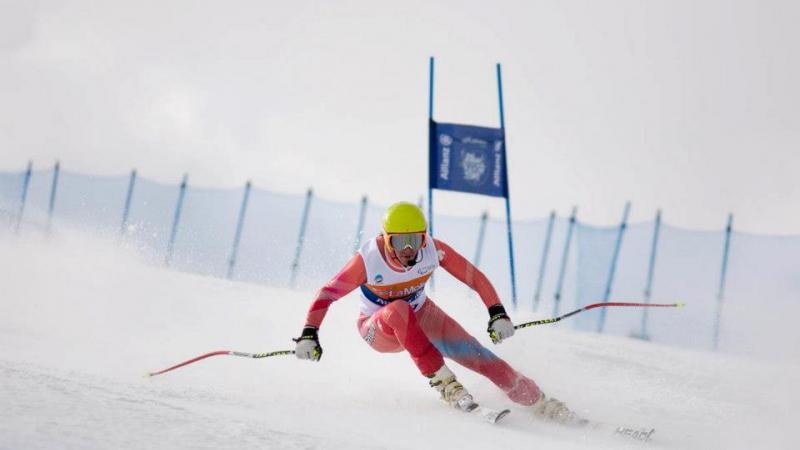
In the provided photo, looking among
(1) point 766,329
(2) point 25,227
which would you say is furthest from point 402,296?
(2) point 25,227

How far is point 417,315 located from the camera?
5.02 m

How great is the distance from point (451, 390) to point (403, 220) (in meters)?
1.05

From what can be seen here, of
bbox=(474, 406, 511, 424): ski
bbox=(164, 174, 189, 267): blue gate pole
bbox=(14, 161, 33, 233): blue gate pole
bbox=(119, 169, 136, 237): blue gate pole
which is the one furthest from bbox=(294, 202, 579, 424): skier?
bbox=(14, 161, 33, 233): blue gate pole

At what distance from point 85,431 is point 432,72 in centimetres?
1039

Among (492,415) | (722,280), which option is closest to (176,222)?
(722,280)

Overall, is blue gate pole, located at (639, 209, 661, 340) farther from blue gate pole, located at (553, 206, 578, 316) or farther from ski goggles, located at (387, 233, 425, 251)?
ski goggles, located at (387, 233, 425, 251)

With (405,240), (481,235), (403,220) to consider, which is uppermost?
(481,235)

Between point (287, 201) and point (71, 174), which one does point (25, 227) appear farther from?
point (287, 201)

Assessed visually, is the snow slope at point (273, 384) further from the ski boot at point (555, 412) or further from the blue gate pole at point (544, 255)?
the blue gate pole at point (544, 255)

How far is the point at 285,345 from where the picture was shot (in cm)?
699

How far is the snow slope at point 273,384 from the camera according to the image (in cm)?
275

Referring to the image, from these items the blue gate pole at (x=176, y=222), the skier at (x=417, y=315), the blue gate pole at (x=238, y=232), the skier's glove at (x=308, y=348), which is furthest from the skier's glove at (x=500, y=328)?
the blue gate pole at (x=176, y=222)

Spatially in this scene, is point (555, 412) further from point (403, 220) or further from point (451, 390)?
point (403, 220)

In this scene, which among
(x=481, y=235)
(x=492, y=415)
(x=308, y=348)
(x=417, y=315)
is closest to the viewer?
(x=492, y=415)
